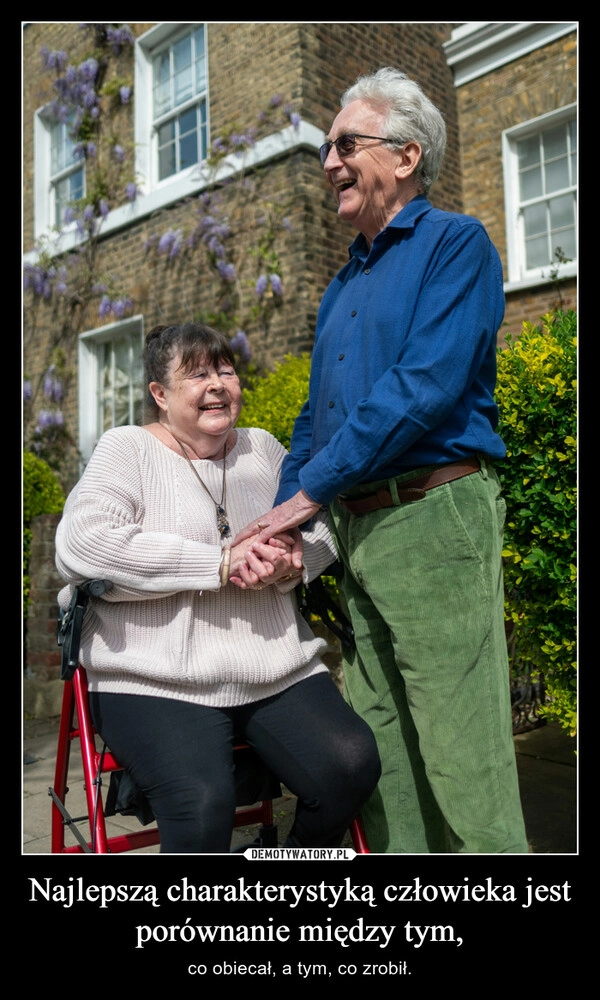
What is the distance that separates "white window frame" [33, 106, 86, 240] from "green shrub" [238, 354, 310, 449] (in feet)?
20.7

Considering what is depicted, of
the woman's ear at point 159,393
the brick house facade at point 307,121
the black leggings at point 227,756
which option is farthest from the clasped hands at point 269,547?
the brick house facade at point 307,121

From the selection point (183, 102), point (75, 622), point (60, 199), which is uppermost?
point (183, 102)

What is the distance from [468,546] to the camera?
1886 millimetres

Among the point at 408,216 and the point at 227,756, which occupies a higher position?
the point at 408,216

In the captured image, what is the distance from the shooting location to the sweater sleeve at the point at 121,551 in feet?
6.60

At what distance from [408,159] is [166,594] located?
132cm

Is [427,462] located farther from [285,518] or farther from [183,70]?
[183,70]

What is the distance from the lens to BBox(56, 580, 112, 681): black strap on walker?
78.4 inches

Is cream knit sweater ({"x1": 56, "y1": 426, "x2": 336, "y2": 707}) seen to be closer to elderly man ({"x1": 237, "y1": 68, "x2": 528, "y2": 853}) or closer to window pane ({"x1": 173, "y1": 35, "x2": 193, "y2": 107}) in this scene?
A: elderly man ({"x1": 237, "y1": 68, "x2": 528, "y2": 853})

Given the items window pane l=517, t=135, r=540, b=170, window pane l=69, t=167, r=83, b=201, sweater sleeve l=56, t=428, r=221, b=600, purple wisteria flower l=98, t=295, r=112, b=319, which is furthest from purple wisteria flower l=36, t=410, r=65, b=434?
sweater sleeve l=56, t=428, r=221, b=600

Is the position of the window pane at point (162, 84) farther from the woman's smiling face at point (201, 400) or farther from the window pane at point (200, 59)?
the woman's smiling face at point (201, 400)

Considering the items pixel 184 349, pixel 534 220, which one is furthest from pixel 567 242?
Answer: pixel 184 349

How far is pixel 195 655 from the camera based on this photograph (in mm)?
2059
